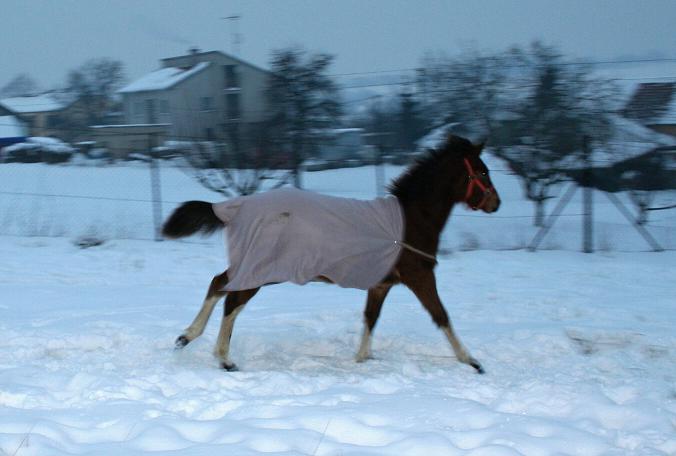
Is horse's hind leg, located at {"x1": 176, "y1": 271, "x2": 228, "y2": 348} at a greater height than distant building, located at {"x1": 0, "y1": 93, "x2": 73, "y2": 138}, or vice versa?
distant building, located at {"x1": 0, "y1": 93, "x2": 73, "y2": 138}

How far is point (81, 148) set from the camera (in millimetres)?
19984

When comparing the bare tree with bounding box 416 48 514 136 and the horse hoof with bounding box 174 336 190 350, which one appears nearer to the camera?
the horse hoof with bounding box 174 336 190 350

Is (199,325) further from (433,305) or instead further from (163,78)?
(163,78)

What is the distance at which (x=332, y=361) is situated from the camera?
5.86 meters

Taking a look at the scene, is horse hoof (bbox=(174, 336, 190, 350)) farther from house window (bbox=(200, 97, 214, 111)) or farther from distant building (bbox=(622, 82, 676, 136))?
house window (bbox=(200, 97, 214, 111))

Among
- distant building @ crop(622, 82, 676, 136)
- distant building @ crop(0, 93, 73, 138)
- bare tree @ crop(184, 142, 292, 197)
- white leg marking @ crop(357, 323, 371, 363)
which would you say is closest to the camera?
white leg marking @ crop(357, 323, 371, 363)

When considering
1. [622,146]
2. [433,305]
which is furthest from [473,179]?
[622,146]

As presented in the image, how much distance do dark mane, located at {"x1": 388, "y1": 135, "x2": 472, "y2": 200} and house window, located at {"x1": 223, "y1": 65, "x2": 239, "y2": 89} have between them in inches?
835

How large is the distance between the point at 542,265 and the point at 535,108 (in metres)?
6.23

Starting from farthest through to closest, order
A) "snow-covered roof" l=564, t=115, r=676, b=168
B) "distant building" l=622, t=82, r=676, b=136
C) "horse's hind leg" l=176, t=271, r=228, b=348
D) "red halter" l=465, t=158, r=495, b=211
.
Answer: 1. "distant building" l=622, t=82, r=676, b=136
2. "snow-covered roof" l=564, t=115, r=676, b=168
3. "red halter" l=465, t=158, r=495, b=211
4. "horse's hind leg" l=176, t=271, r=228, b=348

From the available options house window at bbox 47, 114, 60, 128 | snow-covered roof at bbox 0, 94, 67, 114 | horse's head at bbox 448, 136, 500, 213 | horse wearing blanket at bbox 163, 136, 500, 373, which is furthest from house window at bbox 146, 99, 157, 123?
horse's head at bbox 448, 136, 500, 213

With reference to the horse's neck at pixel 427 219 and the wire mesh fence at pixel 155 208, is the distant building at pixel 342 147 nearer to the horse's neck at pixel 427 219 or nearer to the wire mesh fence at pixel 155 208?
the wire mesh fence at pixel 155 208

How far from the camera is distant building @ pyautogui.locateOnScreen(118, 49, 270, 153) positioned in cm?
2324

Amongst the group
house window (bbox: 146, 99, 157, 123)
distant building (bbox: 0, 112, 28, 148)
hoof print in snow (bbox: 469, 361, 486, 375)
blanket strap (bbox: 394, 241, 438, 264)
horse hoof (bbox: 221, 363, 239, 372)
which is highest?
house window (bbox: 146, 99, 157, 123)
